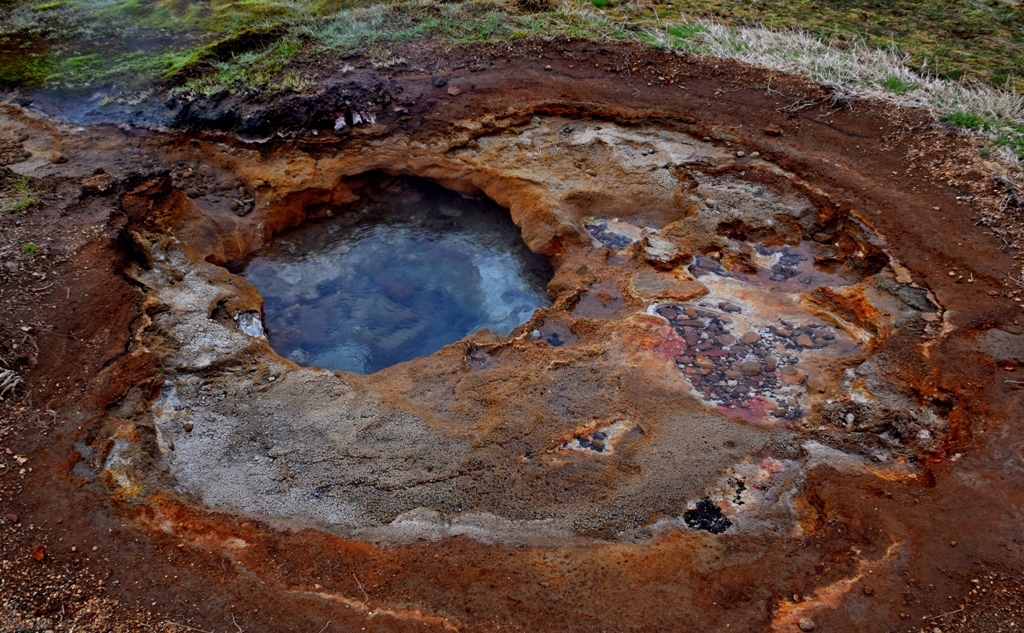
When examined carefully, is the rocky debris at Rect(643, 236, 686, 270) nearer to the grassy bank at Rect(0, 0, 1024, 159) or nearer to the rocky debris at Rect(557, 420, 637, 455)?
the rocky debris at Rect(557, 420, 637, 455)

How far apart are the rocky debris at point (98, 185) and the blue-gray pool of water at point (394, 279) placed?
1402 mm

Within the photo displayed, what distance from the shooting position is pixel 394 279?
20.7ft

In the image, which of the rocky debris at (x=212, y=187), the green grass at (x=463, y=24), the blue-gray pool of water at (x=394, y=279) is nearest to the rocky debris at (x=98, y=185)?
the rocky debris at (x=212, y=187)

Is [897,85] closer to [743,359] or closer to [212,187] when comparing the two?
[743,359]

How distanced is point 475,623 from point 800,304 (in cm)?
370

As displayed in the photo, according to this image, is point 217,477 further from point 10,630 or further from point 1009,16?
point 1009,16

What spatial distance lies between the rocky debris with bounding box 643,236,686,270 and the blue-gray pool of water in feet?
3.43

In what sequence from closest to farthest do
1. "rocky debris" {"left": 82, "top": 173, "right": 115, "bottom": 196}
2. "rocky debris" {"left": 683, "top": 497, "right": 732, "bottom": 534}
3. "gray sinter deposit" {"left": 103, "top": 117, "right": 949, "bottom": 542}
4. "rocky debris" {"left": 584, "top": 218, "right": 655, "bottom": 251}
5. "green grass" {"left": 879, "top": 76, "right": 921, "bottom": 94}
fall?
1. "rocky debris" {"left": 683, "top": 497, "right": 732, "bottom": 534}
2. "gray sinter deposit" {"left": 103, "top": 117, "right": 949, "bottom": 542}
3. "rocky debris" {"left": 82, "top": 173, "right": 115, "bottom": 196}
4. "rocky debris" {"left": 584, "top": 218, "right": 655, "bottom": 251}
5. "green grass" {"left": 879, "top": 76, "right": 921, "bottom": 94}

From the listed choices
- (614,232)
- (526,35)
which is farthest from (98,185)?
(526,35)

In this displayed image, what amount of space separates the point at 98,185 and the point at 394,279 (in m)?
2.87

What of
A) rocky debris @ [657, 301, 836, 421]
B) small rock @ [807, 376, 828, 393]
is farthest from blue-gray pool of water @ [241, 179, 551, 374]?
small rock @ [807, 376, 828, 393]

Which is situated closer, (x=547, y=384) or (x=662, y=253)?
(x=547, y=384)

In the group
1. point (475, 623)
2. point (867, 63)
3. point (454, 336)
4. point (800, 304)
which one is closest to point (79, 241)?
point (454, 336)

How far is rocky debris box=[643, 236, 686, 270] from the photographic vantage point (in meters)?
5.58
